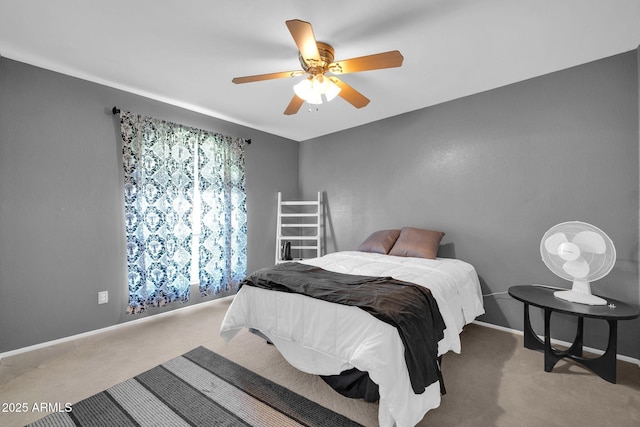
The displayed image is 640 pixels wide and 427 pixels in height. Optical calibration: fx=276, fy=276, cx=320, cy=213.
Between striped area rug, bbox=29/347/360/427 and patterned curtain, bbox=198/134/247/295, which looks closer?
striped area rug, bbox=29/347/360/427

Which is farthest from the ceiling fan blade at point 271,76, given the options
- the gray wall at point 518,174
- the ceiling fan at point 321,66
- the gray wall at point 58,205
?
the gray wall at point 518,174

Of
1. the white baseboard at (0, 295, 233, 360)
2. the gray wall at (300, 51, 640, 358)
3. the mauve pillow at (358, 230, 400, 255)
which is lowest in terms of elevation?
the white baseboard at (0, 295, 233, 360)

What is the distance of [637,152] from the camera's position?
83.4 inches

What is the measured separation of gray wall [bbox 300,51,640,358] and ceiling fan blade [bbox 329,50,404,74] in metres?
1.67

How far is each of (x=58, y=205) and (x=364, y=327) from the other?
109 inches

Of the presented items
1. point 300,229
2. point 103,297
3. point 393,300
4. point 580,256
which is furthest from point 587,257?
point 103,297

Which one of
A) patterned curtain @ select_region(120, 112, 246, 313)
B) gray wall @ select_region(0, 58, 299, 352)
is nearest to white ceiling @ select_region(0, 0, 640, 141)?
gray wall @ select_region(0, 58, 299, 352)

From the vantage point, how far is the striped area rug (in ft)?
4.96

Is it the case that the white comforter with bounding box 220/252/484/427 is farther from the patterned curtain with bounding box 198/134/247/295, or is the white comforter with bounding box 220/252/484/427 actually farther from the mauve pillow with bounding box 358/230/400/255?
the patterned curtain with bounding box 198/134/247/295

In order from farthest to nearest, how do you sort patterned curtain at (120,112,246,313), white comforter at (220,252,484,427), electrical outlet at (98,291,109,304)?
patterned curtain at (120,112,246,313) < electrical outlet at (98,291,109,304) < white comforter at (220,252,484,427)

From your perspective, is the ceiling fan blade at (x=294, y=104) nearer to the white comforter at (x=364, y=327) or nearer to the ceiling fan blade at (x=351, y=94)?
the ceiling fan blade at (x=351, y=94)

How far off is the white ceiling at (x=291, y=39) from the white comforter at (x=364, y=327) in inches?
68.1

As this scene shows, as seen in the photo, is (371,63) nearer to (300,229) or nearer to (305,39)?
(305,39)

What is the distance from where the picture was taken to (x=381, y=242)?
3207 mm
